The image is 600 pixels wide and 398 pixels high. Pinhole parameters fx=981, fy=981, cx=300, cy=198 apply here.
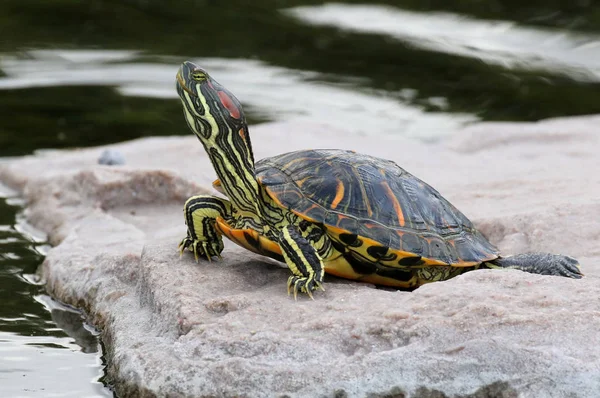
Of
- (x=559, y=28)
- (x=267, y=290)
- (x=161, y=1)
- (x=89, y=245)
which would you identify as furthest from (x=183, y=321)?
(x=161, y=1)

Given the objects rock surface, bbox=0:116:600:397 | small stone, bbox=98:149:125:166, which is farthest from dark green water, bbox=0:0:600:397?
rock surface, bbox=0:116:600:397

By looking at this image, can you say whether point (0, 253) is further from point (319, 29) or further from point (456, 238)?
point (319, 29)

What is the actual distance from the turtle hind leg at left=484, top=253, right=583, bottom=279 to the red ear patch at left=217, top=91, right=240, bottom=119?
1364 millimetres

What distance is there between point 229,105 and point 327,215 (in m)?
0.67

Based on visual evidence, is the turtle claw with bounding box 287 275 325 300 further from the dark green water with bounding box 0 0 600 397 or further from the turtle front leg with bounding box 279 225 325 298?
the dark green water with bounding box 0 0 600 397

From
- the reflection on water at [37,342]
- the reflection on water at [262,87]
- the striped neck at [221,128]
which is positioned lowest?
the reflection on water at [37,342]

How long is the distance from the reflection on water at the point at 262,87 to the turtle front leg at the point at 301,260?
4550 millimetres

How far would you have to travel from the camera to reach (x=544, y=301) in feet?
12.4

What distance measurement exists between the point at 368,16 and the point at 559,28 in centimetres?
232

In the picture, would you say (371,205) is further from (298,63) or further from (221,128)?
(298,63)

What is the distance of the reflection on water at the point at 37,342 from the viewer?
13.2 ft

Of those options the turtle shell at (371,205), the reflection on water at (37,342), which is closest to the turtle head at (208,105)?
the turtle shell at (371,205)

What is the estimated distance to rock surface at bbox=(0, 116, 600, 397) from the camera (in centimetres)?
350

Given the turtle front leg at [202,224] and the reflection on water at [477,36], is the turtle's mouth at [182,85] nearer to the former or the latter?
the turtle front leg at [202,224]
